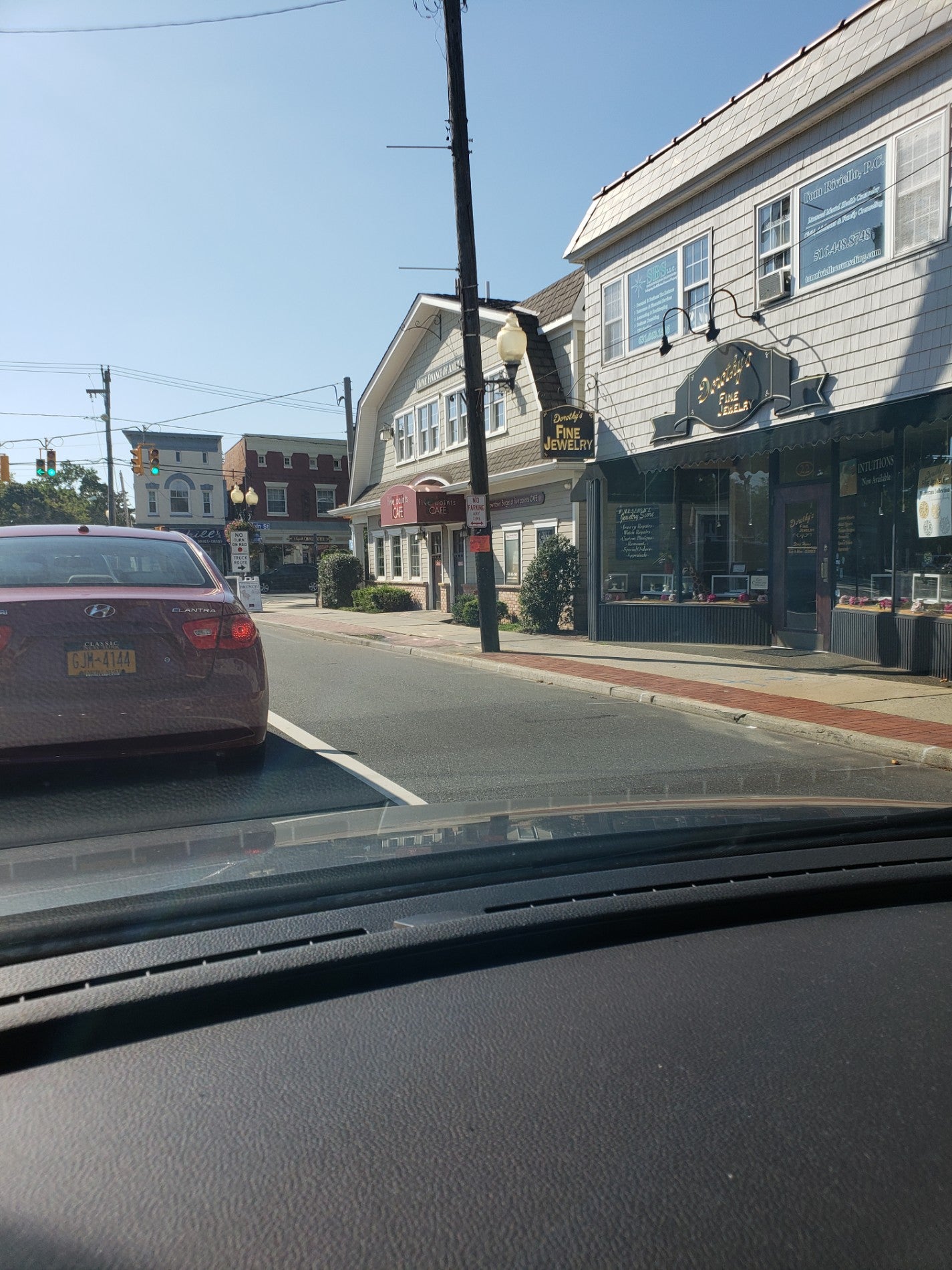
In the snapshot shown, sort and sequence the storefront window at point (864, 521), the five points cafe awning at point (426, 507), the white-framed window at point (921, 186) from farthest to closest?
the five points cafe awning at point (426, 507) → the storefront window at point (864, 521) → the white-framed window at point (921, 186)

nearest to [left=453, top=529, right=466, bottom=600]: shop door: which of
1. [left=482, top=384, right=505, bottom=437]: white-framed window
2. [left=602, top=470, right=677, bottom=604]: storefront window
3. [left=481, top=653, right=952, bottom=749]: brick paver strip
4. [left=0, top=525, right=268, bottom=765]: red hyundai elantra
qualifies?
[left=482, top=384, right=505, bottom=437]: white-framed window

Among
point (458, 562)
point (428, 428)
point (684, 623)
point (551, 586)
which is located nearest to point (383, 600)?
point (458, 562)

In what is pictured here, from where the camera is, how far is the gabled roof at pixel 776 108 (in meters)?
10.5

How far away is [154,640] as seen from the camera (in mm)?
5426

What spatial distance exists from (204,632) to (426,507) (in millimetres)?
18386

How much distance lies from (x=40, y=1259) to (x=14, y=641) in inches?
166

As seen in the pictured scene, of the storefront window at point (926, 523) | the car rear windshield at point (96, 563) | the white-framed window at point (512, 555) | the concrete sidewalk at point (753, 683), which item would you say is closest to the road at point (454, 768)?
the concrete sidewalk at point (753, 683)

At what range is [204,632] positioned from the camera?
5.60m

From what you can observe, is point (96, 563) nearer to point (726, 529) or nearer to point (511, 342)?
point (511, 342)

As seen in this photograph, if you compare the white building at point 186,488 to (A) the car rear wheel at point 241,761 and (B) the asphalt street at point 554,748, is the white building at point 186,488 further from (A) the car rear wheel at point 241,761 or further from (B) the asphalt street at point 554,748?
(A) the car rear wheel at point 241,761

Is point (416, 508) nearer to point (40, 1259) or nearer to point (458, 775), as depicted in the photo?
point (458, 775)

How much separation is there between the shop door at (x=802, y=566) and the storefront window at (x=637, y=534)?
2.17m

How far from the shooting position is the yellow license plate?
523 cm

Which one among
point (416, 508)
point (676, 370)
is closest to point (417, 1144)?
point (676, 370)
